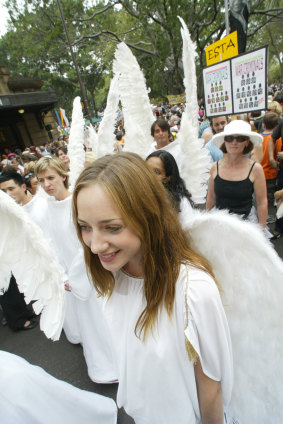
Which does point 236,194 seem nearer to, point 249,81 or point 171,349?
point 171,349

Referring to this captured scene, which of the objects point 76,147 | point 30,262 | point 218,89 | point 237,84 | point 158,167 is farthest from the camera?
point 218,89

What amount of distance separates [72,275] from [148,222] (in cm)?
137

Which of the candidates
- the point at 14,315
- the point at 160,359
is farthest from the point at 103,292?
the point at 14,315

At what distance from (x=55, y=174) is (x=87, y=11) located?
54.1 feet

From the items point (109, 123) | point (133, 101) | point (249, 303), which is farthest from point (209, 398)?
point (133, 101)

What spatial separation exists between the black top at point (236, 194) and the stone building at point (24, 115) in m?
13.6

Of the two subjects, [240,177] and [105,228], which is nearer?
[105,228]

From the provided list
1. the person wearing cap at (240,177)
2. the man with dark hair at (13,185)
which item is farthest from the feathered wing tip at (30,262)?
the person wearing cap at (240,177)

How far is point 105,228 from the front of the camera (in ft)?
2.75

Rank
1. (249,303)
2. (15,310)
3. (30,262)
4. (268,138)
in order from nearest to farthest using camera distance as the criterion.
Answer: (249,303) → (30,262) → (15,310) → (268,138)

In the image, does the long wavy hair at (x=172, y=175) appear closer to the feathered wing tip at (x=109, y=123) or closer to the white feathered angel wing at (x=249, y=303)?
the feathered wing tip at (x=109, y=123)

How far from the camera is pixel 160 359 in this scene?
0.91 m

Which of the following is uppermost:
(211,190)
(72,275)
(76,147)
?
(76,147)

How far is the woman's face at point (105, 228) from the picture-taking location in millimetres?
→ 810
